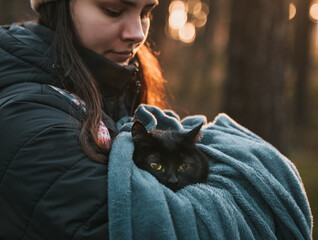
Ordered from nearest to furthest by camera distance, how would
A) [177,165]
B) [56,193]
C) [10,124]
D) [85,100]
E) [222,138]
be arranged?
[56,193], [10,124], [85,100], [222,138], [177,165]

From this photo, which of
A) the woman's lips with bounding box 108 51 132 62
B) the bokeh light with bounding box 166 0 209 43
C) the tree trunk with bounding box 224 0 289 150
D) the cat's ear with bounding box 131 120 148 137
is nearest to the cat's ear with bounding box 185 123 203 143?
the cat's ear with bounding box 131 120 148 137

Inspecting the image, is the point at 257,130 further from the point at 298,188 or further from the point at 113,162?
the point at 113,162

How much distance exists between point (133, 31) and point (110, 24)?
5.3 inches

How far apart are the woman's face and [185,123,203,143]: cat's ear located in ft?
1.94

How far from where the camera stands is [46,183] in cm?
120

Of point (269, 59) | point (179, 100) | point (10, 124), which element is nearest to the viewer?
point (10, 124)

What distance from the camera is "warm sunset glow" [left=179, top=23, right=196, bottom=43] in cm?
2422

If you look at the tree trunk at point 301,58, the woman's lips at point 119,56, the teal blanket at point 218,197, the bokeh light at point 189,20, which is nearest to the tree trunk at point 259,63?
the teal blanket at point 218,197

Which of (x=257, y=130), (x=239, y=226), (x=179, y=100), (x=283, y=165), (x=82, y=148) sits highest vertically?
(x=82, y=148)

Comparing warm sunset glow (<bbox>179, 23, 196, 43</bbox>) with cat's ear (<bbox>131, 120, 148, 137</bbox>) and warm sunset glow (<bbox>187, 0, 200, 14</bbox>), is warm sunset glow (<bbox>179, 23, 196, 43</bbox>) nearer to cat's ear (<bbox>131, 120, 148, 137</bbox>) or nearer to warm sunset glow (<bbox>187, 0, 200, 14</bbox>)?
warm sunset glow (<bbox>187, 0, 200, 14</bbox>)

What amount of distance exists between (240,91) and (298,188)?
2.52 meters

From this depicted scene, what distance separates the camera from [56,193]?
1.19 metres

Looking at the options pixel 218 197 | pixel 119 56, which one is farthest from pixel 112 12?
pixel 218 197

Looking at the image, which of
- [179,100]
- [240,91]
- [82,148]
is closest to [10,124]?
[82,148]
